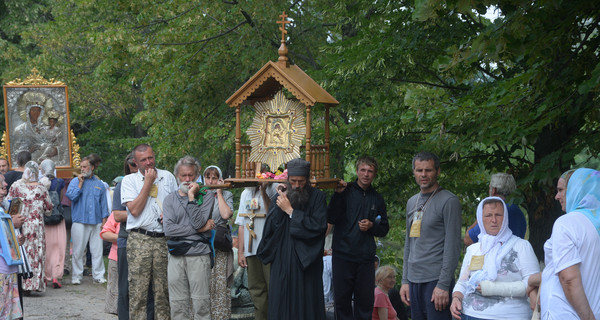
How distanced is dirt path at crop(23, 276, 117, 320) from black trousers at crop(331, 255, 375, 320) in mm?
4331

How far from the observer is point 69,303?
1166 centimetres

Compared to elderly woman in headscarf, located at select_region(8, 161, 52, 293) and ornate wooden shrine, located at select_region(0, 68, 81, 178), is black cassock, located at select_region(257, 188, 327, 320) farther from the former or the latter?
ornate wooden shrine, located at select_region(0, 68, 81, 178)

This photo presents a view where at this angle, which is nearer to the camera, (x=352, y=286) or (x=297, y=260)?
(x=297, y=260)

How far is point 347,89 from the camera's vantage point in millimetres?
10766

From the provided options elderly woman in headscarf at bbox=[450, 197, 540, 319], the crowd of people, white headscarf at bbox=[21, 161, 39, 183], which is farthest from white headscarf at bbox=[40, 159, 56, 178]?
elderly woman in headscarf at bbox=[450, 197, 540, 319]

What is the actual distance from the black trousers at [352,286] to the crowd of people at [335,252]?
1 cm

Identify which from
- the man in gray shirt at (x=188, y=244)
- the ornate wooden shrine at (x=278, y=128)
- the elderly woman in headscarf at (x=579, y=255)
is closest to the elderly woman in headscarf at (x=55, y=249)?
the man in gray shirt at (x=188, y=244)

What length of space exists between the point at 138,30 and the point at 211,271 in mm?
8185

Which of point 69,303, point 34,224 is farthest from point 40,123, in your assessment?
point 69,303

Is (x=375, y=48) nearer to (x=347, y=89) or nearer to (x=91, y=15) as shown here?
(x=347, y=89)

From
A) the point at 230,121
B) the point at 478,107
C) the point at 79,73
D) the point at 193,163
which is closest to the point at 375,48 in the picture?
the point at 478,107

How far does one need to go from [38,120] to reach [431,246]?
47.8ft

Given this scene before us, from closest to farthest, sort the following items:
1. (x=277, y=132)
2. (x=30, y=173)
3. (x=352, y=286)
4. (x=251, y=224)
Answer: (x=352, y=286), (x=277, y=132), (x=251, y=224), (x=30, y=173)

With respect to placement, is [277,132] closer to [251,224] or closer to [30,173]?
[251,224]
